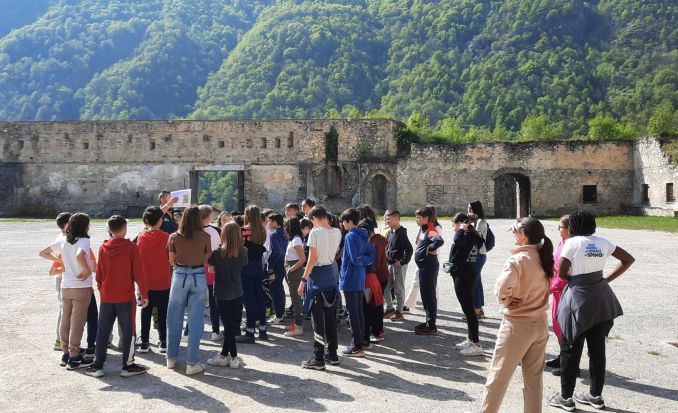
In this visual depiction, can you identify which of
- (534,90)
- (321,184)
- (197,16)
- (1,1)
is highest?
(1,1)

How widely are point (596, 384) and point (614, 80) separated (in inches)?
2625

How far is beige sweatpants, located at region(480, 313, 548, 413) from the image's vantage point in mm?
4391

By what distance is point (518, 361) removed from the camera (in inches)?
174

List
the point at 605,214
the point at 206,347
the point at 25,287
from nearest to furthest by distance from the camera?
1. the point at 206,347
2. the point at 25,287
3. the point at 605,214

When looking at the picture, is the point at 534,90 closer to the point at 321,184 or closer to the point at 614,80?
the point at 614,80

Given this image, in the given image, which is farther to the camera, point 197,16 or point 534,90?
point 197,16

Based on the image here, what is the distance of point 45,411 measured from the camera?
4.93m

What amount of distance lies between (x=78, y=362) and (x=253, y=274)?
7.23 feet

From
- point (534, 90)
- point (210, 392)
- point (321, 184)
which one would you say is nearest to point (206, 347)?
point (210, 392)

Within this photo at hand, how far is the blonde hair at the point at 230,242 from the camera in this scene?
6.21 metres

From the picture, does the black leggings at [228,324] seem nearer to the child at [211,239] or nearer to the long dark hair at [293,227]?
the child at [211,239]

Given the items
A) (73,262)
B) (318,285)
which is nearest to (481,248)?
(318,285)

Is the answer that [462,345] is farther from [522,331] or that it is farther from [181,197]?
[181,197]

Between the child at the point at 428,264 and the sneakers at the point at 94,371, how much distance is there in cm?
375
